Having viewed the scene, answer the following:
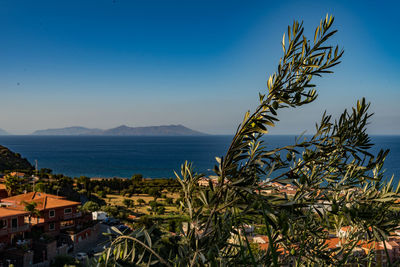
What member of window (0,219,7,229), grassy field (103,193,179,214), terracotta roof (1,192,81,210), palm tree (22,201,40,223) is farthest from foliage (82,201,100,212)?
window (0,219,7,229)

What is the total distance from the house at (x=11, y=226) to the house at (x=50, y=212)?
151cm

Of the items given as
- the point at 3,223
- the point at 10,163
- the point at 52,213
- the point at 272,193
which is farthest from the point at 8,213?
the point at 10,163

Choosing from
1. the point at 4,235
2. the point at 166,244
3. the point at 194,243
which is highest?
the point at 194,243

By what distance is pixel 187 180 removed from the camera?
246 cm

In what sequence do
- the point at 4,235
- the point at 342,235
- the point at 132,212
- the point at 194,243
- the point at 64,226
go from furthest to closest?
the point at 132,212
the point at 64,226
the point at 4,235
the point at 342,235
the point at 194,243

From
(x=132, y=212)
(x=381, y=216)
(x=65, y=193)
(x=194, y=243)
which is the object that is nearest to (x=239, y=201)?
(x=194, y=243)

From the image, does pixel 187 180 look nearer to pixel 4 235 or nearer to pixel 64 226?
pixel 4 235

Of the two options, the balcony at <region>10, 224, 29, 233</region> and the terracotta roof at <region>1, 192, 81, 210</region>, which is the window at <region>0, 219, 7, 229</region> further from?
the terracotta roof at <region>1, 192, 81, 210</region>

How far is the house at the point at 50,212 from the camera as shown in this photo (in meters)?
20.3

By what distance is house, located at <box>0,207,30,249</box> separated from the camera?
56.2 feet

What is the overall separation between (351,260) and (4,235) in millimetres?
21218

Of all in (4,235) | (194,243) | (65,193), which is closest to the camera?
(194,243)

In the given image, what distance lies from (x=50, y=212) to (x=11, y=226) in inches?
134

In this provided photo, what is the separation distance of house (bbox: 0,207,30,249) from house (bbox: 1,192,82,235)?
1510mm
